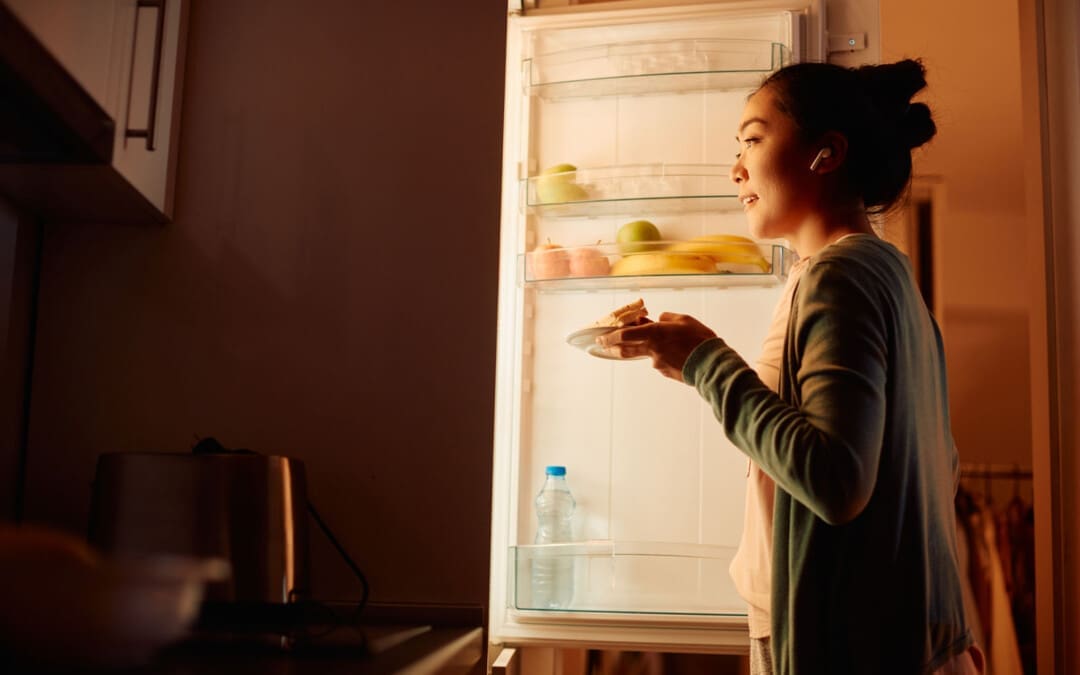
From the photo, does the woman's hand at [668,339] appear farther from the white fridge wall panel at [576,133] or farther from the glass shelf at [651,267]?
the white fridge wall panel at [576,133]

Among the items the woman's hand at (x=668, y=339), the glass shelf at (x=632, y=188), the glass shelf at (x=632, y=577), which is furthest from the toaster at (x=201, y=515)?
the glass shelf at (x=632, y=188)

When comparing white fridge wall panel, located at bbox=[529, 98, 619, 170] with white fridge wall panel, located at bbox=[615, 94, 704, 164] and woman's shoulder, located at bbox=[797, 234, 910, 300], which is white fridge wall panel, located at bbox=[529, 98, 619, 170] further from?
woman's shoulder, located at bbox=[797, 234, 910, 300]

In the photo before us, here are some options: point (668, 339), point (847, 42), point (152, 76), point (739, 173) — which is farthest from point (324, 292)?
point (847, 42)

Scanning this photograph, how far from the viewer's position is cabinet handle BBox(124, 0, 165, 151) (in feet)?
3.53

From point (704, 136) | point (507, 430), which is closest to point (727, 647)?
point (507, 430)

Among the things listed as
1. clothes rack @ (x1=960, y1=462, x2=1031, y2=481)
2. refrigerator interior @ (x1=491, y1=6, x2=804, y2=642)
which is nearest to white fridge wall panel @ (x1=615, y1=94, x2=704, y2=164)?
→ refrigerator interior @ (x1=491, y1=6, x2=804, y2=642)

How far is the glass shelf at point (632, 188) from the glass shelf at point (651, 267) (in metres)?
0.08

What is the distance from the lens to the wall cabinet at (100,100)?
846mm

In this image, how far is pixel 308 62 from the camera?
124 cm

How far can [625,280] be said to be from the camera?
1.52 meters

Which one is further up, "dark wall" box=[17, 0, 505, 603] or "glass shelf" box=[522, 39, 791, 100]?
"glass shelf" box=[522, 39, 791, 100]

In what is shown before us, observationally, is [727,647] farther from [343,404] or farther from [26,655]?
[26,655]

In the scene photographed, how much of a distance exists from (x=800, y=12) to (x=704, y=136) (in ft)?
0.80

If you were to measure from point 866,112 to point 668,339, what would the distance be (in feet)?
1.16
